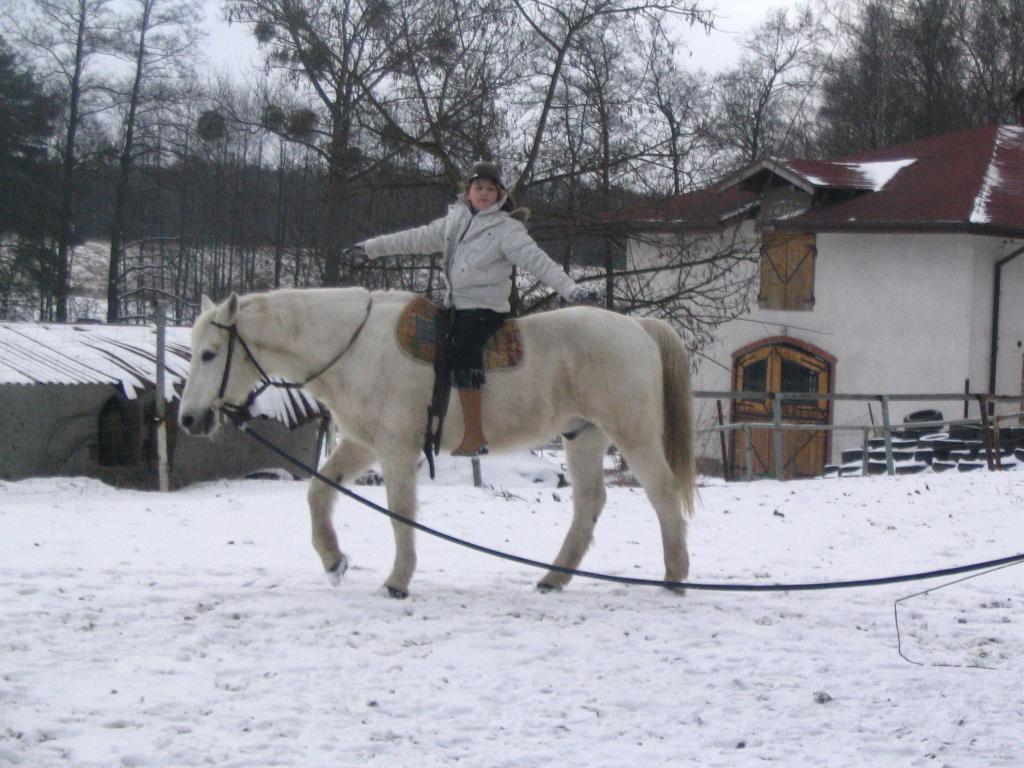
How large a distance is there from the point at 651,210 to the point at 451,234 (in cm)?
1055

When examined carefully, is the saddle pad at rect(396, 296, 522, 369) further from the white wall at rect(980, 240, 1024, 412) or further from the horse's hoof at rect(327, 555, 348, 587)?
the white wall at rect(980, 240, 1024, 412)

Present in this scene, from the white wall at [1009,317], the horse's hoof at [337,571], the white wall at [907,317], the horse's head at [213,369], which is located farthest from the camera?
the white wall at [1009,317]

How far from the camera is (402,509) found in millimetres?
5973

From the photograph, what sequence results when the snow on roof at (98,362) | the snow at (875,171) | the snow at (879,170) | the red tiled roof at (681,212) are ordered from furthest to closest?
1. the snow at (879,170)
2. the snow at (875,171)
3. the red tiled roof at (681,212)
4. the snow on roof at (98,362)

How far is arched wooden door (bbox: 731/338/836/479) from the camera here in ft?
71.2

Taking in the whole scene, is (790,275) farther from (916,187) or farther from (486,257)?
(486,257)

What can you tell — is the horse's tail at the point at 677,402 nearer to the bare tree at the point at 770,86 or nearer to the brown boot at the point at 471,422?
the brown boot at the point at 471,422

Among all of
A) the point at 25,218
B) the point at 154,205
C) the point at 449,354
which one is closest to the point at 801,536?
the point at 449,354

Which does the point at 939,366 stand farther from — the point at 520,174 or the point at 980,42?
the point at 980,42

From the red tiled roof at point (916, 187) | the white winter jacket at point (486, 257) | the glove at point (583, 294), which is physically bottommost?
the glove at point (583, 294)

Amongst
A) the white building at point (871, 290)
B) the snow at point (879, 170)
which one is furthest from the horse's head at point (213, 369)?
the snow at point (879, 170)

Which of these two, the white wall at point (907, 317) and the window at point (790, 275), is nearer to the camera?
the white wall at point (907, 317)

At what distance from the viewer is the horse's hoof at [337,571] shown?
6.04 metres

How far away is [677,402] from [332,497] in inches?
80.0
